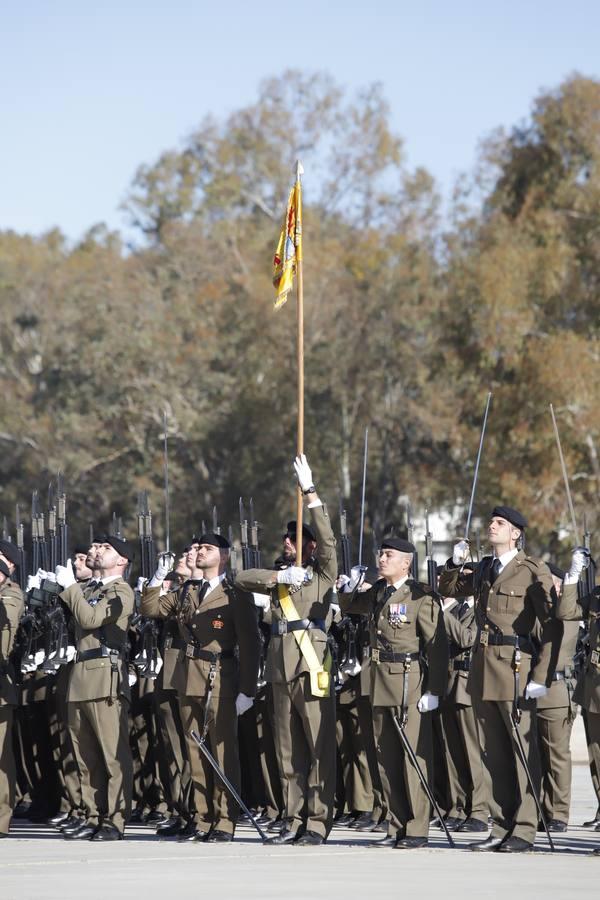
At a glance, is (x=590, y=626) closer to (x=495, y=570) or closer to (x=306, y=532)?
(x=495, y=570)

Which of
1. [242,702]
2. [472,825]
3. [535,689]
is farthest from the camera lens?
[472,825]

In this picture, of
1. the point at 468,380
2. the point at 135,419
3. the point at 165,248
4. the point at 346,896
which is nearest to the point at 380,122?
the point at 165,248

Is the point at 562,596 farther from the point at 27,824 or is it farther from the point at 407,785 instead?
the point at 27,824

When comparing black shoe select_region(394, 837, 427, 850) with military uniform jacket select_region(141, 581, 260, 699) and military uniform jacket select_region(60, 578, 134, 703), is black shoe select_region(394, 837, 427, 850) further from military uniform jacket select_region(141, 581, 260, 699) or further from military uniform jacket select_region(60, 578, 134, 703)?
military uniform jacket select_region(60, 578, 134, 703)

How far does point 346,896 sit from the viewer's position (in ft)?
26.1

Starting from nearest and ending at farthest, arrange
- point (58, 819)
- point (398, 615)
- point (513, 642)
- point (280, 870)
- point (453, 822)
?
point (280, 870) < point (513, 642) < point (398, 615) < point (453, 822) < point (58, 819)

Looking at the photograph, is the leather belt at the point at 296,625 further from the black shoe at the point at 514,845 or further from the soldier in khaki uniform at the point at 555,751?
the soldier in khaki uniform at the point at 555,751

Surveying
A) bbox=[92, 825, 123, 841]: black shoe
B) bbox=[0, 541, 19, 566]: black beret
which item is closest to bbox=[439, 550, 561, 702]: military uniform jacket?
bbox=[92, 825, 123, 841]: black shoe

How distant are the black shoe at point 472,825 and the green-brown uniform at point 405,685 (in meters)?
1.34

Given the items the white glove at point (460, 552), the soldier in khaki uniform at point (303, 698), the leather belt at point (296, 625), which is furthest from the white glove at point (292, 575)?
the white glove at point (460, 552)

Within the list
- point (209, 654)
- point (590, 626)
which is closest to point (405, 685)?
point (590, 626)

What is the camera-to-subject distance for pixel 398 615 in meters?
10.1

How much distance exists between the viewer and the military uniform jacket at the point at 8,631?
1089 centimetres

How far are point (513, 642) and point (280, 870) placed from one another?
72.5 inches
